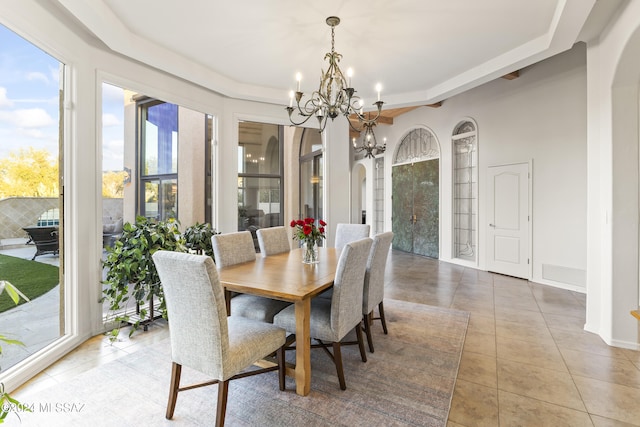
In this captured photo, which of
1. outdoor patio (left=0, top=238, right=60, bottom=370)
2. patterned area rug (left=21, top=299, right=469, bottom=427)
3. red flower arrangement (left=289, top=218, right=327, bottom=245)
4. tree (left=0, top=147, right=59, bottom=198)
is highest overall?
tree (left=0, top=147, right=59, bottom=198)

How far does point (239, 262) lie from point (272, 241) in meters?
0.64

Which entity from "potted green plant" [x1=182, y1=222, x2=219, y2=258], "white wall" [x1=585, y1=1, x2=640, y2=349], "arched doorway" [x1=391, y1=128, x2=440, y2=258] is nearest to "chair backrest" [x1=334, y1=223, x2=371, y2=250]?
"potted green plant" [x1=182, y1=222, x2=219, y2=258]

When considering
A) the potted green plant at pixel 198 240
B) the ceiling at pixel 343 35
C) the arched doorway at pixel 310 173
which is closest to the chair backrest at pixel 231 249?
the potted green plant at pixel 198 240

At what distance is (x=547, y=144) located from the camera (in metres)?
4.81

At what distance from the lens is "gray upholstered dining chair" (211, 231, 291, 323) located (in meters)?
2.50

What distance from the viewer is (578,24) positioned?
→ 2703mm

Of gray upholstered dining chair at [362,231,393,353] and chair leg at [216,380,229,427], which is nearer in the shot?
chair leg at [216,380,229,427]

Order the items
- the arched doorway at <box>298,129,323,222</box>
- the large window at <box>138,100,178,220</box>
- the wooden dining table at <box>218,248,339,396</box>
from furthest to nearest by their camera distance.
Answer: the arched doorway at <box>298,129,323,222</box>, the large window at <box>138,100,178,220</box>, the wooden dining table at <box>218,248,339,396</box>

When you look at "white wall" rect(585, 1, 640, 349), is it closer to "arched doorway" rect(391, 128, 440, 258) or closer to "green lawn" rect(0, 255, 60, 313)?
"arched doorway" rect(391, 128, 440, 258)

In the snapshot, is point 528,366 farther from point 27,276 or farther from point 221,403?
point 27,276

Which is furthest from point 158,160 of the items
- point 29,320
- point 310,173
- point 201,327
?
point 201,327

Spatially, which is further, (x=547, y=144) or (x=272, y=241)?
(x=547, y=144)

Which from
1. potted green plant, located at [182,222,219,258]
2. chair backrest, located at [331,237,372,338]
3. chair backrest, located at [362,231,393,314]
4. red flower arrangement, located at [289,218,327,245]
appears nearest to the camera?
chair backrest, located at [331,237,372,338]

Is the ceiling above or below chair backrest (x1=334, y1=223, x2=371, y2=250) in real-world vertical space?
above
